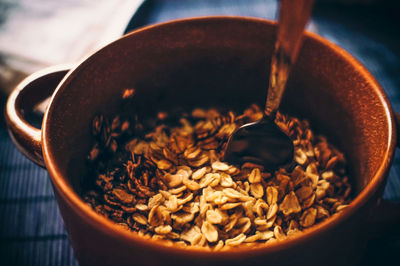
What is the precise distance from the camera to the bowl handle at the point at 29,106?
41 cm

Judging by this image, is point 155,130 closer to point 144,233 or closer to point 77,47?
point 144,233

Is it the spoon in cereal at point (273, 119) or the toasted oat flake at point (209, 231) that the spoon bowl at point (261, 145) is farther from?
the toasted oat flake at point (209, 231)

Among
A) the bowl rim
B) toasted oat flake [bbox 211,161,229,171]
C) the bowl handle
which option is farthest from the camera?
toasted oat flake [bbox 211,161,229,171]

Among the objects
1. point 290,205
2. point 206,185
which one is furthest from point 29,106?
point 290,205

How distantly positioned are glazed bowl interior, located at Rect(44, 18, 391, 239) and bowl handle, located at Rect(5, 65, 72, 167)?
0.02 meters

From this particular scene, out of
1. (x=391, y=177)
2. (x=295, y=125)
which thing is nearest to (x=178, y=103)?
(x=295, y=125)

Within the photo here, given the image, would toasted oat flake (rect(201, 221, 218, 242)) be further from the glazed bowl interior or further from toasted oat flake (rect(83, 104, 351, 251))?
the glazed bowl interior

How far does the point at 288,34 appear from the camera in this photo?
34 cm

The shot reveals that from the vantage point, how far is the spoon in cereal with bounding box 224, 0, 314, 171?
0.33 metres

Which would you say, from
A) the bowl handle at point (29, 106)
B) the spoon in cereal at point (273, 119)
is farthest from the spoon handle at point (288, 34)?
the bowl handle at point (29, 106)

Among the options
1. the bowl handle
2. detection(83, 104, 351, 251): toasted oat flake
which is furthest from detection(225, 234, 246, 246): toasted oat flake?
the bowl handle

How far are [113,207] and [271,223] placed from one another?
0.82ft

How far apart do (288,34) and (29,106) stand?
395 mm

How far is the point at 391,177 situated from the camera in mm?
655
